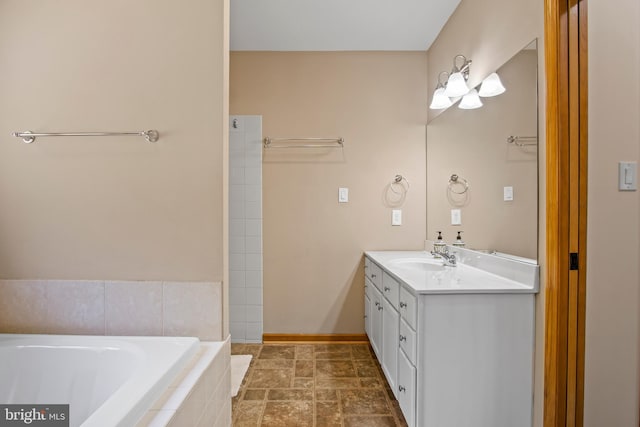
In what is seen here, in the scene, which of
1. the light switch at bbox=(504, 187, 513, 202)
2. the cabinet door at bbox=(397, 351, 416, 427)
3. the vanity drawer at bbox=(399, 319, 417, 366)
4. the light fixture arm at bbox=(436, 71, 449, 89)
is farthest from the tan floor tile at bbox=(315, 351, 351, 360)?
the light fixture arm at bbox=(436, 71, 449, 89)

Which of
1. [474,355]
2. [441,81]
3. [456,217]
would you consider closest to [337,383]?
[474,355]

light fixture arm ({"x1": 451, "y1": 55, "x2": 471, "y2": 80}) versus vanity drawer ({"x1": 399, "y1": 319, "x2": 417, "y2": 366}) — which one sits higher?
light fixture arm ({"x1": 451, "y1": 55, "x2": 471, "y2": 80})

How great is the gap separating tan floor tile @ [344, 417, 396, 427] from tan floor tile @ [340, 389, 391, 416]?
0.04 meters

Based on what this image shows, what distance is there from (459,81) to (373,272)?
1.51m

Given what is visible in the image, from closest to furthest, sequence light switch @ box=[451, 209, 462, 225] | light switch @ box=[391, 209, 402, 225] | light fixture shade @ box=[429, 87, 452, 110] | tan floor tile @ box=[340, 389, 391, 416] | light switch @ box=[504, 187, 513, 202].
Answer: light switch @ box=[504, 187, 513, 202]
tan floor tile @ box=[340, 389, 391, 416]
light switch @ box=[451, 209, 462, 225]
light fixture shade @ box=[429, 87, 452, 110]
light switch @ box=[391, 209, 402, 225]

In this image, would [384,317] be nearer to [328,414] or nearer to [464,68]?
[328,414]

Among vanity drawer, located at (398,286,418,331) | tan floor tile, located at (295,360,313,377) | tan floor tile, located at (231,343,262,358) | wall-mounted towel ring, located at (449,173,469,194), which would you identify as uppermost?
wall-mounted towel ring, located at (449,173,469,194)

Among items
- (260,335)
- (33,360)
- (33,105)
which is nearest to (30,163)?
(33,105)

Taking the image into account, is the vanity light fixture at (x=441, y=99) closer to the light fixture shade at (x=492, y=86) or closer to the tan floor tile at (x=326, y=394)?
the light fixture shade at (x=492, y=86)

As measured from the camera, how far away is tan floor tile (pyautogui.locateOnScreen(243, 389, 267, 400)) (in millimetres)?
2035

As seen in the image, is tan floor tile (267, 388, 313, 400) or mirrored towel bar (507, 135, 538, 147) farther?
tan floor tile (267, 388, 313, 400)

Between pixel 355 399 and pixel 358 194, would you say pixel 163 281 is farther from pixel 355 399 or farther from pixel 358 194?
pixel 358 194

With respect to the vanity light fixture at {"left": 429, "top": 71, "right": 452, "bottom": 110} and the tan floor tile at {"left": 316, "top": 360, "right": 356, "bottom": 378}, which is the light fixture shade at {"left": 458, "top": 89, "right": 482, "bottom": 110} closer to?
the vanity light fixture at {"left": 429, "top": 71, "right": 452, "bottom": 110}

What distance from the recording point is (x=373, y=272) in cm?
252
